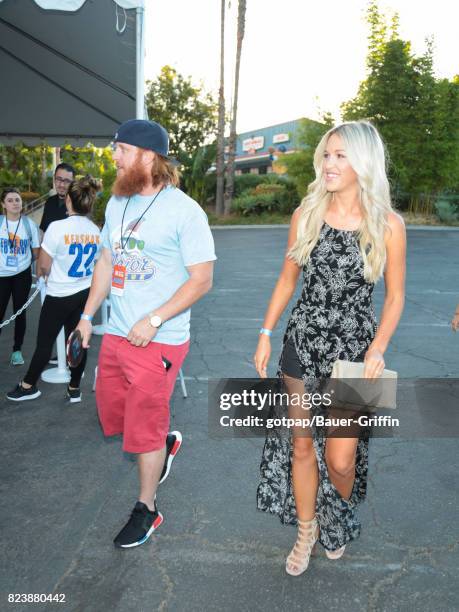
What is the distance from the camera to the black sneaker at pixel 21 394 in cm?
521

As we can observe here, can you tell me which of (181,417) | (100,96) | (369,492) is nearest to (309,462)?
(369,492)

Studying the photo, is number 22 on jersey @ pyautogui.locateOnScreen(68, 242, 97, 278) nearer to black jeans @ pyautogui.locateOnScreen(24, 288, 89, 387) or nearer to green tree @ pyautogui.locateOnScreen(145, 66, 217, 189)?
black jeans @ pyautogui.locateOnScreen(24, 288, 89, 387)

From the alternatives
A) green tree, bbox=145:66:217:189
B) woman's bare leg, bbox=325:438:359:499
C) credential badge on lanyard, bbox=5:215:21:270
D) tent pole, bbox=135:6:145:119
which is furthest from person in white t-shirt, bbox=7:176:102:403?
green tree, bbox=145:66:217:189

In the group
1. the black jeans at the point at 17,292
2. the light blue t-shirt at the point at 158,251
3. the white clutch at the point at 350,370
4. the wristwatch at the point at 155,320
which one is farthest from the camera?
the black jeans at the point at 17,292

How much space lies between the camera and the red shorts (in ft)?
9.65

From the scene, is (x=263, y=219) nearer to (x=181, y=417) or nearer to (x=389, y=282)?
(x=181, y=417)

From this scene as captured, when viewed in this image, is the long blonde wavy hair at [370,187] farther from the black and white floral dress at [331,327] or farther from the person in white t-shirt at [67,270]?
the person in white t-shirt at [67,270]

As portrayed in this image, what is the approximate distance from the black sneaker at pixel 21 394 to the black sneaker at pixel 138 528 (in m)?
2.43

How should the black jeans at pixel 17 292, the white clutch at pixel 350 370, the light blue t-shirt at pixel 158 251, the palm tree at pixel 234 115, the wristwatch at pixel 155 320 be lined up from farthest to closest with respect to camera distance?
1. the palm tree at pixel 234 115
2. the black jeans at pixel 17 292
3. the light blue t-shirt at pixel 158 251
4. the wristwatch at pixel 155 320
5. the white clutch at pixel 350 370

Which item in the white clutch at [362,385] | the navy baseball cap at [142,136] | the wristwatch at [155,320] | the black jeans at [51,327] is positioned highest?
the navy baseball cap at [142,136]

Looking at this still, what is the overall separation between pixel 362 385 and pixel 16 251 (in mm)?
4324

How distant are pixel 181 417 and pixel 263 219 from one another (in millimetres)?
26322

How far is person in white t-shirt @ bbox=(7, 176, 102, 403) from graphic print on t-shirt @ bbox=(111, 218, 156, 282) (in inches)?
89.8

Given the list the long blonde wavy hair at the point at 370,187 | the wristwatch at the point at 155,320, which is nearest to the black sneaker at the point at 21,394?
the wristwatch at the point at 155,320
